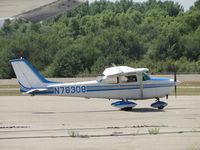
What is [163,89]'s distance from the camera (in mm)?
29516

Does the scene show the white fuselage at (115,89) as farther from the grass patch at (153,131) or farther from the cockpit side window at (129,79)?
the grass patch at (153,131)

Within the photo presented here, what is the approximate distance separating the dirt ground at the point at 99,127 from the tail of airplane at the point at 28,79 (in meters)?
1.08

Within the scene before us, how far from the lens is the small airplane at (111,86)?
28983mm

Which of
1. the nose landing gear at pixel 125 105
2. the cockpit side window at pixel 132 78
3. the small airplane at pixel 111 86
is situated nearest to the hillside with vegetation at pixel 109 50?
the small airplane at pixel 111 86

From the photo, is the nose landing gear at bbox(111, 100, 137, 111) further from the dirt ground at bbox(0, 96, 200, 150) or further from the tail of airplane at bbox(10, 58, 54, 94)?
the tail of airplane at bbox(10, 58, 54, 94)

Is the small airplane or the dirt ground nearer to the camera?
the dirt ground

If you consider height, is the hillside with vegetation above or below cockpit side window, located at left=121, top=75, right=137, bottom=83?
below

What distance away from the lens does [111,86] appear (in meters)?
29.2

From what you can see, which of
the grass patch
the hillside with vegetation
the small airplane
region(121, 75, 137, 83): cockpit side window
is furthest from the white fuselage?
the hillside with vegetation

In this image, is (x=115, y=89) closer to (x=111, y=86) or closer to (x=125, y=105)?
(x=111, y=86)

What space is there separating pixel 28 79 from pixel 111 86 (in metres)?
3.74

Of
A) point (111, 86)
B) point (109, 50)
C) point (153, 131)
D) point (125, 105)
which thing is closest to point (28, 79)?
point (111, 86)

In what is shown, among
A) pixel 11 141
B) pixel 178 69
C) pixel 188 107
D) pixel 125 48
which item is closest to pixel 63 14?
pixel 125 48

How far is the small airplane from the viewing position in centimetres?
2898
